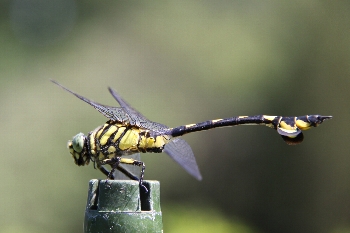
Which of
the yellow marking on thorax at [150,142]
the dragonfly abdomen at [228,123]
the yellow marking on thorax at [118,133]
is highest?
the dragonfly abdomen at [228,123]

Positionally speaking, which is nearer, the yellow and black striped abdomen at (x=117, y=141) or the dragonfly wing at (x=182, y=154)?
the yellow and black striped abdomen at (x=117, y=141)

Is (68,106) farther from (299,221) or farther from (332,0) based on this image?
(332,0)

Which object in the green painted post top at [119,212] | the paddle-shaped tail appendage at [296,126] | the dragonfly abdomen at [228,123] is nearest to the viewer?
the green painted post top at [119,212]

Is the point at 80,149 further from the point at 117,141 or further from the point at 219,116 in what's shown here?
the point at 219,116

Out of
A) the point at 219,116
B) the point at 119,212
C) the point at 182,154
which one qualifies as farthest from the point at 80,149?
the point at 219,116

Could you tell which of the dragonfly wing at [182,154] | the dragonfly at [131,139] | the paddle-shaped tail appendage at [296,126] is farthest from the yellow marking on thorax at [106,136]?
the paddle-shaped tail appendage at [296,126]

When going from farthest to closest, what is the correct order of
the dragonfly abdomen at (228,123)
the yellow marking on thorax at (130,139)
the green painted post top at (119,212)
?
the dragonfly abdomen at (228,123)
the yellow marking on thorax at (130,139)
the green painted post top at (119,212)

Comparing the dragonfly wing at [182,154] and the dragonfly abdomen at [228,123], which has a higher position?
the dragonfly abdomen at [228,123]

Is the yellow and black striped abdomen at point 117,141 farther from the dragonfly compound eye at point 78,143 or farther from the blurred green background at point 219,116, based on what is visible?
the blurred green background at point 219,116

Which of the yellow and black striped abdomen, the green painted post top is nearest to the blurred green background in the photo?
the yellow and black striped abdomen

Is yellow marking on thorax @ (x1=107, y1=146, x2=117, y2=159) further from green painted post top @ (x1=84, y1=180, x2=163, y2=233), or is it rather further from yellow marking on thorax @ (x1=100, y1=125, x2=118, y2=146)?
green painted post top @ (x1=84, y1=180, x2=163, y2=233)
